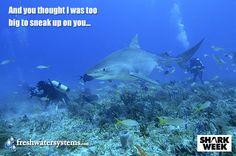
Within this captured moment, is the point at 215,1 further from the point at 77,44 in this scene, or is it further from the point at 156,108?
the point at 156,108

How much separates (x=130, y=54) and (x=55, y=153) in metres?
A: 5.44

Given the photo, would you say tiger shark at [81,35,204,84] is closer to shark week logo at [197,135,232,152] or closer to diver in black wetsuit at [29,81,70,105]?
diver in black wetsuit at [29,81,70,105]

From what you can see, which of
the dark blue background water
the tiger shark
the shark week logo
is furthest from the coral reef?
the dark blue background water

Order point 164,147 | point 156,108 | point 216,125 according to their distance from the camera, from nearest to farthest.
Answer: point 164,147
point 216,125
point 156,108

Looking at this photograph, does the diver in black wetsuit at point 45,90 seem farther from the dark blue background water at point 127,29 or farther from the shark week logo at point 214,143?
the dark blue background water at point 127,29

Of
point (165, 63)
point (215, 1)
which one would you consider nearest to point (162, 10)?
point (215, 1)

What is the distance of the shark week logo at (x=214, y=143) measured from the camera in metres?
5.86

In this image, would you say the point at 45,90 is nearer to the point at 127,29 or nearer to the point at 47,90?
the point at 47,90

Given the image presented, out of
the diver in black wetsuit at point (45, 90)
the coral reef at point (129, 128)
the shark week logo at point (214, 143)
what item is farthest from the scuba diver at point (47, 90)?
the shark week logo at point (214, 143)

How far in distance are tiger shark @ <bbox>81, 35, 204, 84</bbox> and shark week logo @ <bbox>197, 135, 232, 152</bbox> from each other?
347 cm

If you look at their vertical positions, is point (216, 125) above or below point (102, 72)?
below

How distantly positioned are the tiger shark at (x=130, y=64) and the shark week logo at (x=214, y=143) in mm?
3469

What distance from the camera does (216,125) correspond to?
23.7 ft

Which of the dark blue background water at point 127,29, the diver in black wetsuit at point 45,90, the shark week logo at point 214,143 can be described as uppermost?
the dark blue background water at point 127,29
